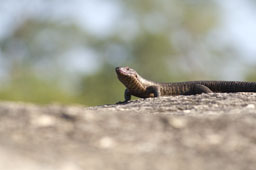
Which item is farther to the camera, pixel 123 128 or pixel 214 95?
pixel 214 95

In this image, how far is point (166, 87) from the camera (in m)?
14.0

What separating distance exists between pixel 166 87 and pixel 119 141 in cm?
791

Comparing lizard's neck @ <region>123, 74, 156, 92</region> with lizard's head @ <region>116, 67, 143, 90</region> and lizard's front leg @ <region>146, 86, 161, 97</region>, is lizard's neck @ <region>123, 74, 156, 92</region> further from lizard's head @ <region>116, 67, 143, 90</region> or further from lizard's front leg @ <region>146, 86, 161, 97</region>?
lizard's front leg @ <region>146, 86, 161, 97</region>

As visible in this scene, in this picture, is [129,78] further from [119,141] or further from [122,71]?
[119,141]

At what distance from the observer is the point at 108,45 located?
6462cm

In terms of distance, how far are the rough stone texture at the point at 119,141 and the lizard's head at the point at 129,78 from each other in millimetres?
6570

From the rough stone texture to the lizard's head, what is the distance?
21.6ft

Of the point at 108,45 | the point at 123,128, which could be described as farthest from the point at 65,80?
the point at 123,128

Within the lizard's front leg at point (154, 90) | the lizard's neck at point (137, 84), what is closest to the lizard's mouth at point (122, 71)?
the lizard's neck at point (137, 84)

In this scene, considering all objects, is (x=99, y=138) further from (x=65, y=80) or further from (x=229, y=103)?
(x=65, y=80)

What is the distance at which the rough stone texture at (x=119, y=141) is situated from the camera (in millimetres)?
5547

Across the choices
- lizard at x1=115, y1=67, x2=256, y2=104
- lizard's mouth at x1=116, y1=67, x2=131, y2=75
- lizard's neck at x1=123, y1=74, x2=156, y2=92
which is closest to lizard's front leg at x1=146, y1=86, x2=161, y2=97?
lizard at x1=115, y1=67, x2=256, y2=104

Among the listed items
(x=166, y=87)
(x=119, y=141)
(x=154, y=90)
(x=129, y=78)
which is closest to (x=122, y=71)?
(x=129, y=78)

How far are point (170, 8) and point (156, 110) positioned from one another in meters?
59.5
